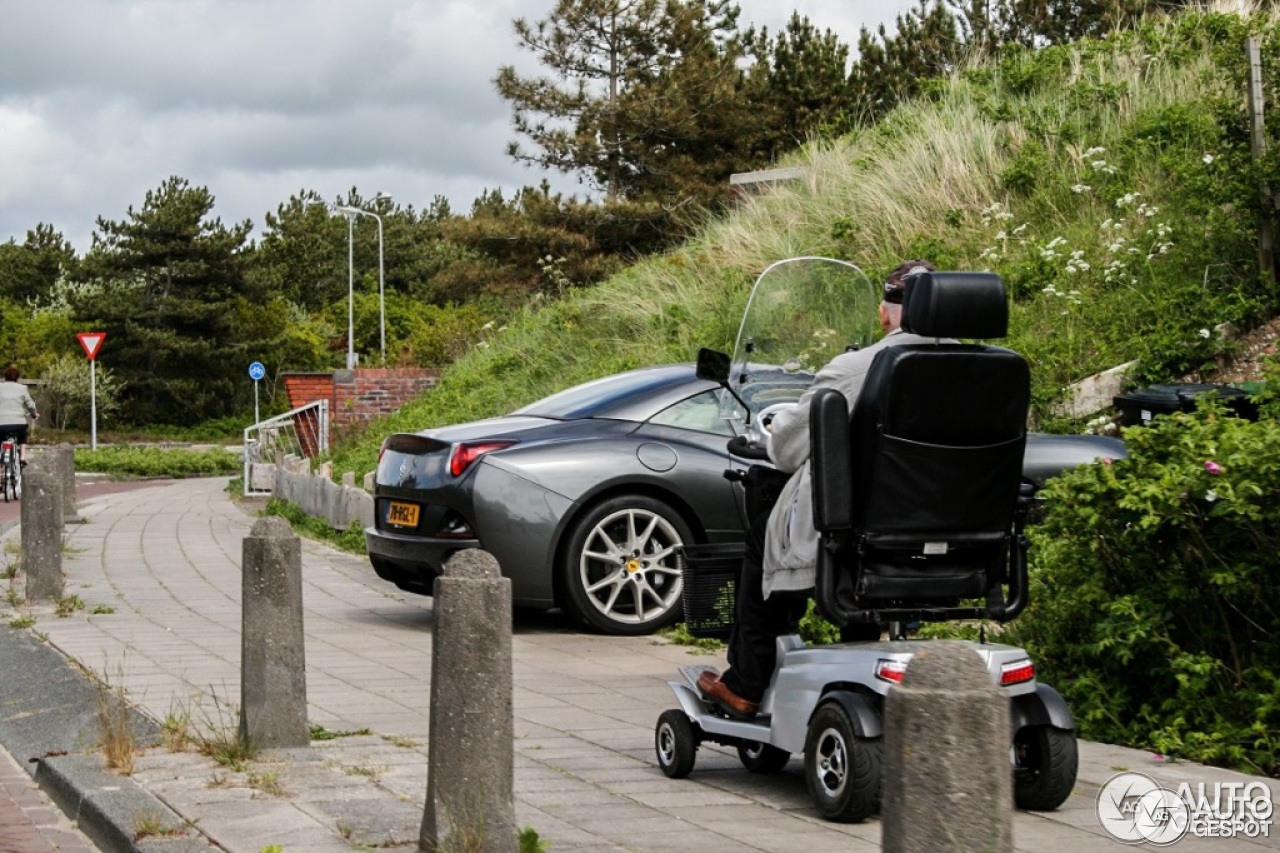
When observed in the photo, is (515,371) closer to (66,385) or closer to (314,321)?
(66,385)

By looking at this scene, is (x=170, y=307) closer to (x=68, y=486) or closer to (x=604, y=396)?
(x=68, y=486)

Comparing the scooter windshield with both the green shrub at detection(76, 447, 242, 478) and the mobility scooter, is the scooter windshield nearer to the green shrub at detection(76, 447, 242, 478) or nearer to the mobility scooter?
the mobility scooter

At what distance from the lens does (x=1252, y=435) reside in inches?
247

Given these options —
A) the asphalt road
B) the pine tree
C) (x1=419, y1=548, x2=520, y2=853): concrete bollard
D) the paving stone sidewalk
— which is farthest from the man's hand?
the pine tree

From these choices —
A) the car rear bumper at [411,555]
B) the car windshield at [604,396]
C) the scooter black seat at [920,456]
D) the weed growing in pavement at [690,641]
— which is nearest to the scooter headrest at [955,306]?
the scooter black seat at [920,456]

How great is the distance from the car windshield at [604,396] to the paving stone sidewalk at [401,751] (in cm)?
128

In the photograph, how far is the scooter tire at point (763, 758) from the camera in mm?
6039

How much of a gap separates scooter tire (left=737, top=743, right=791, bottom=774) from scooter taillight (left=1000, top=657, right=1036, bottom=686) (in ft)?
3.24

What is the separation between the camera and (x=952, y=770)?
293 centimetres

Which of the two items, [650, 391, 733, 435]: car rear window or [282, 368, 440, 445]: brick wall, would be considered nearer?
[650, 391, 733, 435]: car rear window

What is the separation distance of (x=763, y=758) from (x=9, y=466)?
826 inches

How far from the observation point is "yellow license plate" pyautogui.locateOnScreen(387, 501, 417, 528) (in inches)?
396

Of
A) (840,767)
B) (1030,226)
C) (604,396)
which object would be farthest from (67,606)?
(1030,226)

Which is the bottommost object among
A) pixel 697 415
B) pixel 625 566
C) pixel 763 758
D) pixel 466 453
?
pixel 763 758
